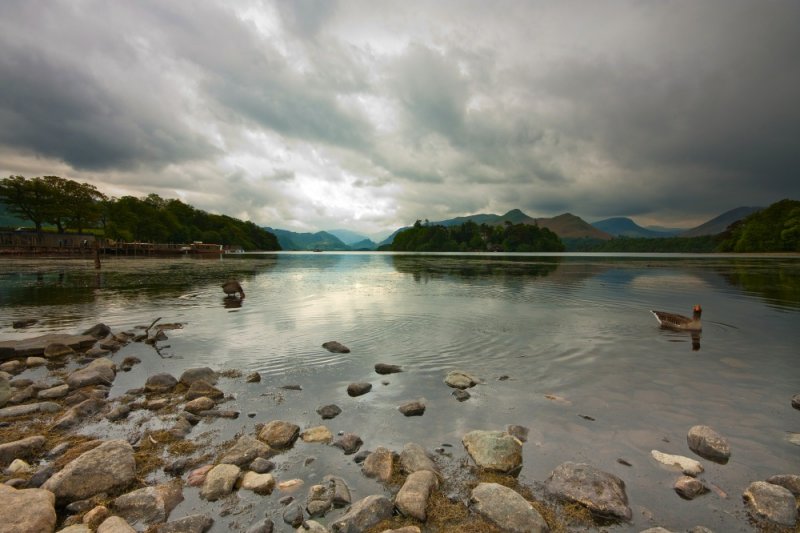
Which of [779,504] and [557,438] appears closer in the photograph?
[779,504]

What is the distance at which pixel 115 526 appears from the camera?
489 cm

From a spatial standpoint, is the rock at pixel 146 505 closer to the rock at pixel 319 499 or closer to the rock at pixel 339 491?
the rock at pixel 319 499

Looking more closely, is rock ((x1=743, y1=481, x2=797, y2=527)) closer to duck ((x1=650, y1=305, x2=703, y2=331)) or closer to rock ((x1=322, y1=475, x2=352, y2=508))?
rock ((x1=322, y1=475, x2=352, y2=508))

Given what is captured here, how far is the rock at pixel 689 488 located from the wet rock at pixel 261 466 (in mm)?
7234

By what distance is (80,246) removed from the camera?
12294 cm

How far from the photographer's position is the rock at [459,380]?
11102 mm

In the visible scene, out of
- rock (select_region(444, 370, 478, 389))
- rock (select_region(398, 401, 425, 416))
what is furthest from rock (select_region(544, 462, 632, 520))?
rock (select_region(444, 370, 478, 389))

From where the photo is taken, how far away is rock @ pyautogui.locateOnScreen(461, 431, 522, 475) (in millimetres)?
6742

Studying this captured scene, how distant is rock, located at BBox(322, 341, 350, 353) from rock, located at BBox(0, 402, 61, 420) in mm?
8592

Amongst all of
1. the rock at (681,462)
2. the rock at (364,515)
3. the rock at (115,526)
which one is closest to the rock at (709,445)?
the rock at (681,462)

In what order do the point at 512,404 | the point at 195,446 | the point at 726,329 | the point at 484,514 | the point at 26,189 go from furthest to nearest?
the point at 26,189 < the point at 726,329 < the point at 512,404 < the point at 195,446 < the point at 484,514

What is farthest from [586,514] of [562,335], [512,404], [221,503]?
[562,335]

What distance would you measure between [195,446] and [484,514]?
5973 millimetres

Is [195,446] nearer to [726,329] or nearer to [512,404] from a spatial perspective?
[512,404]
